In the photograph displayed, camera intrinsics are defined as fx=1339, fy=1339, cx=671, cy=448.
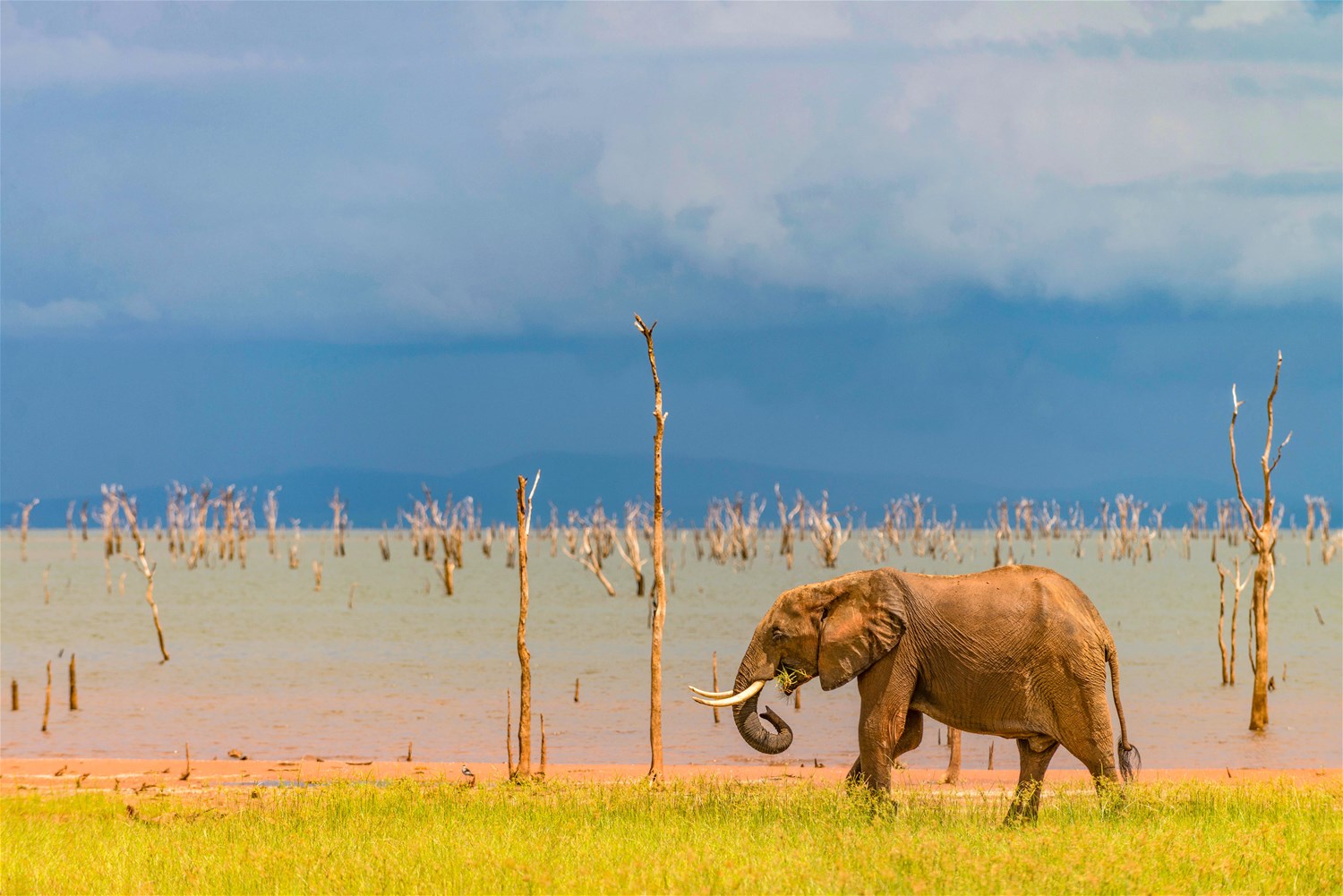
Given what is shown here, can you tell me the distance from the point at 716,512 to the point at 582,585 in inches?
856

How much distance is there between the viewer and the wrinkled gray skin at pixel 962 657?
8.82 m

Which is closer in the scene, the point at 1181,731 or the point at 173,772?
the point at 173,772

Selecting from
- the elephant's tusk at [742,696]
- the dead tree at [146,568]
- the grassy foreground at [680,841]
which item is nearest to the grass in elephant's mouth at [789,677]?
the elephant's tusk at [742,696]

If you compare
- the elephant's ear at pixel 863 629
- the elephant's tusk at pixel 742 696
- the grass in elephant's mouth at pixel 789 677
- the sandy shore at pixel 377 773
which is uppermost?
the elephant's ear at pixel 863 629

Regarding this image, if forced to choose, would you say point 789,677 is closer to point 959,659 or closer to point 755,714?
point 755,714

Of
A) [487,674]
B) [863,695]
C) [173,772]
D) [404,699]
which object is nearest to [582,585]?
[487,674]

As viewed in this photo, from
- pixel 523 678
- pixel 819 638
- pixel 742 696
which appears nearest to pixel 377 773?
pixel 523 678

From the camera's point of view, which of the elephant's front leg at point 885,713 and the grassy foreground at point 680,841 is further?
the elephant's front leg at point 885,713

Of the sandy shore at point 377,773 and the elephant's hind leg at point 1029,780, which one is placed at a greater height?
the elephant's hind leg at point 1029,780

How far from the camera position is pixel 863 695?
9.12 meters

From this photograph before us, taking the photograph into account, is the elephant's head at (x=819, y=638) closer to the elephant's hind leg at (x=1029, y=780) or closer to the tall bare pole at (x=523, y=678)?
the elephant's hind leg at (x=1029, y=780)

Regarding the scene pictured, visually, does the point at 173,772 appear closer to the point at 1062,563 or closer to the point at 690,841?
the point at 690,841

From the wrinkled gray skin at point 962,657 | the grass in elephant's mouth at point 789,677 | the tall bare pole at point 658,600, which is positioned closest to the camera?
the wrinkled gray skin at point 962,657

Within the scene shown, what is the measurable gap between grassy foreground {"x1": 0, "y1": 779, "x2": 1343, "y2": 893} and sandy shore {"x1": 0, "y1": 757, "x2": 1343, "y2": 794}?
155cm
